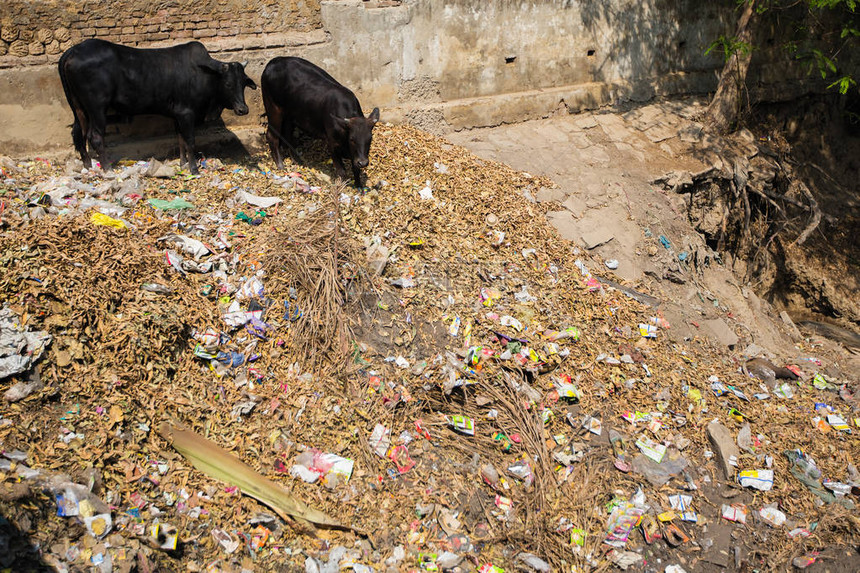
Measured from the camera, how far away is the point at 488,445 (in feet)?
17.4

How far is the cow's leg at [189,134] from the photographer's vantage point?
695cm

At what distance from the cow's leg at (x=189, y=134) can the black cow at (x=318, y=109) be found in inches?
36.2

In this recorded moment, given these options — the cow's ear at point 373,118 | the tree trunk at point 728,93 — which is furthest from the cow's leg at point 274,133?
the tree trunk at point 728,93

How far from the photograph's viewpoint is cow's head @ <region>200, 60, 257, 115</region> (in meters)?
6.91

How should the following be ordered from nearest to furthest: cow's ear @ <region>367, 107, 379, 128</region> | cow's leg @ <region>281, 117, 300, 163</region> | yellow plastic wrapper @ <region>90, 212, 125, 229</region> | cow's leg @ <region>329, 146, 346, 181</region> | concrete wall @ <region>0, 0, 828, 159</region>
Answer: yellow plastic wrapper @ <region>90, 212, 125, 229</region>, concrete wall @ <region>0, 0, 828, 159</region>, cow's ear @ <region>367, 107, 379, 128</region>, cow's leg @ <region>329, 146, 346, 181</region>, cow's leg @ <region>281, 117, 300, 163</region>

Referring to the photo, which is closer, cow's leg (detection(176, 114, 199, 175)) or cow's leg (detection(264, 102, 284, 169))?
cow's leg (detection(176, 114, 199, 175))

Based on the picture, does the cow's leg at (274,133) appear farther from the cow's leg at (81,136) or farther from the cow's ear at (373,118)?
the cow's leg at (81,136)

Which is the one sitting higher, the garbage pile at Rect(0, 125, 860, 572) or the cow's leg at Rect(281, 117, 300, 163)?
the cow's leg at Rect(281, 117, 300, 163)

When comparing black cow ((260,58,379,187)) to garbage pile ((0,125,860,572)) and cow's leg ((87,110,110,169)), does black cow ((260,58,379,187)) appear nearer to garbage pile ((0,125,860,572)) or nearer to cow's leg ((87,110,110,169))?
garbage pile ((0,125,860,572))

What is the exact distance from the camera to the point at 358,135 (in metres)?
6.99

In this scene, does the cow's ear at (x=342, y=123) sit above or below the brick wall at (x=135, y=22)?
below

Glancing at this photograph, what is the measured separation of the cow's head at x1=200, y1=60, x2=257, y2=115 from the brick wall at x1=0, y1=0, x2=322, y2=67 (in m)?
0.78

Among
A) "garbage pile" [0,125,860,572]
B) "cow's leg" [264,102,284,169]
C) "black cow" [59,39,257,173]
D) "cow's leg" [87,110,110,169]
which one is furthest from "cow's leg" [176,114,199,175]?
"cow's leg" [264,102,284,169]

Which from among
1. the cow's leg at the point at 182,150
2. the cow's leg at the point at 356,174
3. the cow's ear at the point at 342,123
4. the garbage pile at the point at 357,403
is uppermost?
the cow's ear at the point at 342,123
